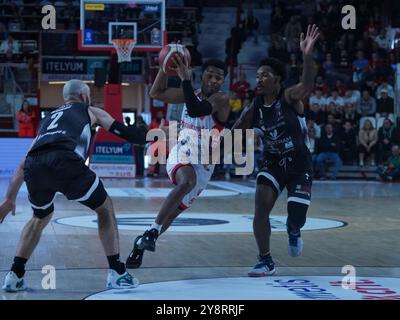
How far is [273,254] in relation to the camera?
8.76m

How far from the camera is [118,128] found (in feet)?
21.0

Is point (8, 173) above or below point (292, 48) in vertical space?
below

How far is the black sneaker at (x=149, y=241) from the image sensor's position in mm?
7426

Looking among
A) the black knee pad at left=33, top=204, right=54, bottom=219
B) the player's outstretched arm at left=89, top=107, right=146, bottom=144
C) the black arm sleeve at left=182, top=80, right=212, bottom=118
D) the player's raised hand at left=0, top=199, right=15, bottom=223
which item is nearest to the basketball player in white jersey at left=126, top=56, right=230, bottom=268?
the black arm sleeve at left=182, top=80, right=212, bottom=118

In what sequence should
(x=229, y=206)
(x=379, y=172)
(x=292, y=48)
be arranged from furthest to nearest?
(x=292, y=48) → (x=379, y=172) → (x=229, y=206)

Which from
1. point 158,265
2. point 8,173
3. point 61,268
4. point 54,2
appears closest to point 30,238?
point 61,268

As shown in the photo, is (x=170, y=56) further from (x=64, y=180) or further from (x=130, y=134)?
(x=64, y=180)

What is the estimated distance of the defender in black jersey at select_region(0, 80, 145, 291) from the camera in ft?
21.1

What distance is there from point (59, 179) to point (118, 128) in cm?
60

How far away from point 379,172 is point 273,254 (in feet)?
44.6

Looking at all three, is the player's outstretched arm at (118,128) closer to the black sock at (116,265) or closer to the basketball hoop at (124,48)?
the black sock at (116,265)

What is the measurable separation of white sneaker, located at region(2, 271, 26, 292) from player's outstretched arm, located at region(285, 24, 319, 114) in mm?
2871

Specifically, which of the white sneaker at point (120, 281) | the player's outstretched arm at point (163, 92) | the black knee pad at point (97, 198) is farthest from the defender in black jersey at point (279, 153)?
the black knee pad at point (97, 198)

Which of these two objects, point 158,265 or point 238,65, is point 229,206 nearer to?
point 158,265
